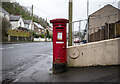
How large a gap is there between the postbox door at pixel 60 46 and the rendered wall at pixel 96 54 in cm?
59

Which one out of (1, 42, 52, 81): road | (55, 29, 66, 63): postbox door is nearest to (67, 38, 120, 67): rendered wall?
(55, 29, 66, 63): postbox door

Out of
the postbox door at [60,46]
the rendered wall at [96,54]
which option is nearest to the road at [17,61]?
the postbox door at [60,46]

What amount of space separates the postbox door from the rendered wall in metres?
0.59

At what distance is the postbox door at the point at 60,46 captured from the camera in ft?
16.7

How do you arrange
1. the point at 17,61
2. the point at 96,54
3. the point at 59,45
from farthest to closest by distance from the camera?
the point at 17,61, the point at 96,54, the point at 59,45

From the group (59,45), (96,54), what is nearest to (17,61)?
(59,45)

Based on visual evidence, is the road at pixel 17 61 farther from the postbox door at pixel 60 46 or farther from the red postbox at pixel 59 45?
the postbox door at pixel 60 46

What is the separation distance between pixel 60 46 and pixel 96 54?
5.01ft

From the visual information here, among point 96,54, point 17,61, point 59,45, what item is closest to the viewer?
point 59,45

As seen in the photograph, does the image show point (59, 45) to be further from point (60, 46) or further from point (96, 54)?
A: point (96, 54)

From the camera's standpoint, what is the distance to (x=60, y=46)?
5.07 metres

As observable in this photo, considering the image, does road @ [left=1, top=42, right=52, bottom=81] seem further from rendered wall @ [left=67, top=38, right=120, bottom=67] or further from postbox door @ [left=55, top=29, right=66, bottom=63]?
rendered wall @ [left=67, top=38, right=120, bottom=67]

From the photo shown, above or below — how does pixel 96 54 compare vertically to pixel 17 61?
above

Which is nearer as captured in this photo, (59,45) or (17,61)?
(59,45)
